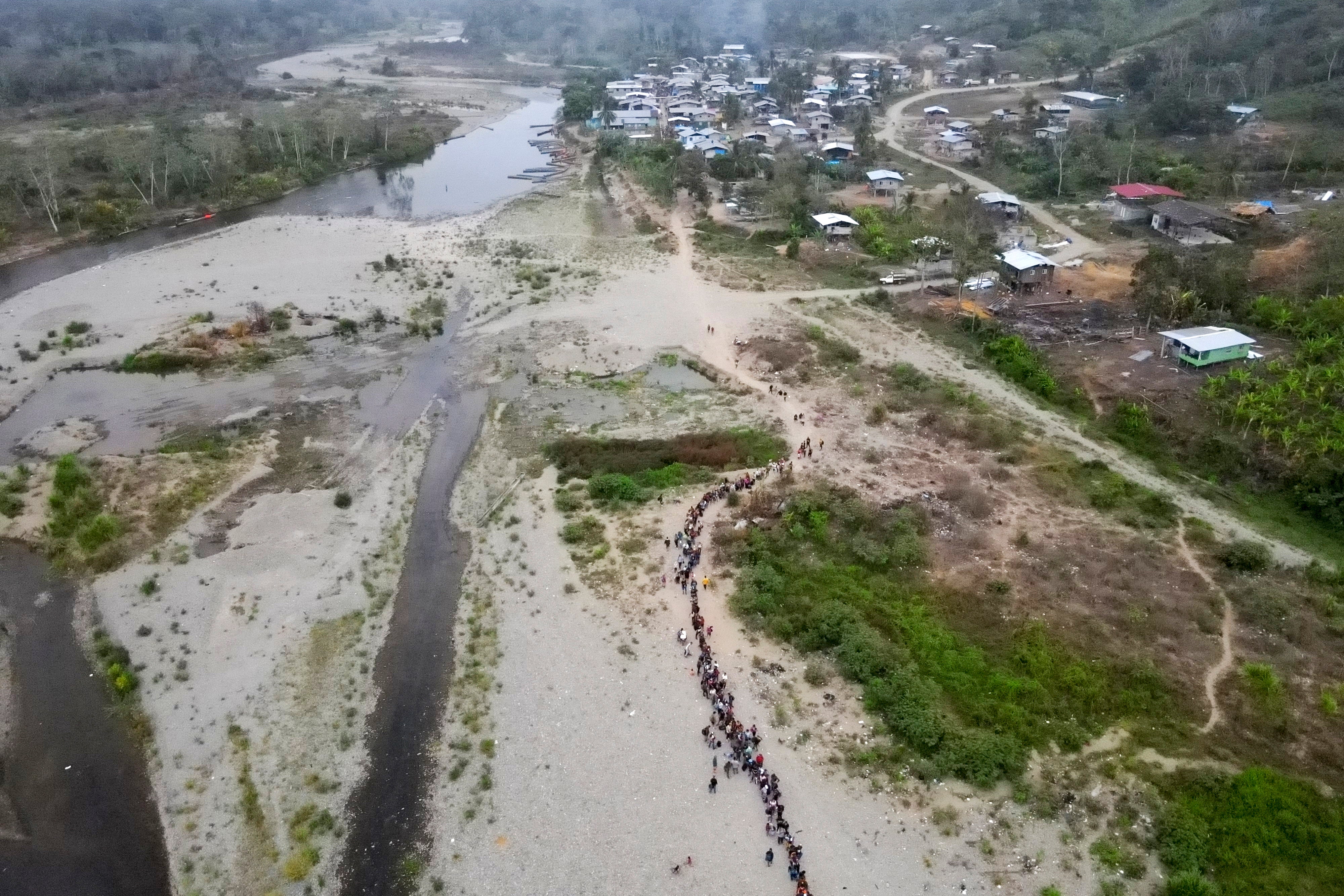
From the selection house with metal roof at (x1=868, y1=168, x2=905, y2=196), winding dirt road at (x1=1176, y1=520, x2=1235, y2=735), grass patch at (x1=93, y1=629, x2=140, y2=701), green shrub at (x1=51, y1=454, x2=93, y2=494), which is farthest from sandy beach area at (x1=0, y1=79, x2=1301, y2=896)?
house with metal roof at (x1=868, y1=168, x2=905, y2=196)

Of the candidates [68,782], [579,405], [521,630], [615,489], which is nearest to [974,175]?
[579,405]

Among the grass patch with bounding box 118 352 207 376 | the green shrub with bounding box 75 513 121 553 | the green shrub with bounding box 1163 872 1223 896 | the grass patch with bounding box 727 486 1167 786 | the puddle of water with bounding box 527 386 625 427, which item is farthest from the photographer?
the grass patch with bounding box 118 352 207 376

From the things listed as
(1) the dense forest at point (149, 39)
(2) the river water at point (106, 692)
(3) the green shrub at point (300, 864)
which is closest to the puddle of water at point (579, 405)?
(2) the river water at point (106, 692)

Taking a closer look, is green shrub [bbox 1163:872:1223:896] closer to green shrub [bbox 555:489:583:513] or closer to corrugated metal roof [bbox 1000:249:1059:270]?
green shrub [bbox 555:489:583:513]

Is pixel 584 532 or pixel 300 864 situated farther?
pixel 584 532

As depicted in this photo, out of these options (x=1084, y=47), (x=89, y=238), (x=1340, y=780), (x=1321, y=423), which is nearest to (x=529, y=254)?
(x=89, y=238)

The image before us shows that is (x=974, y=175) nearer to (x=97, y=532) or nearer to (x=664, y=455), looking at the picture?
(x=664, y=455)
